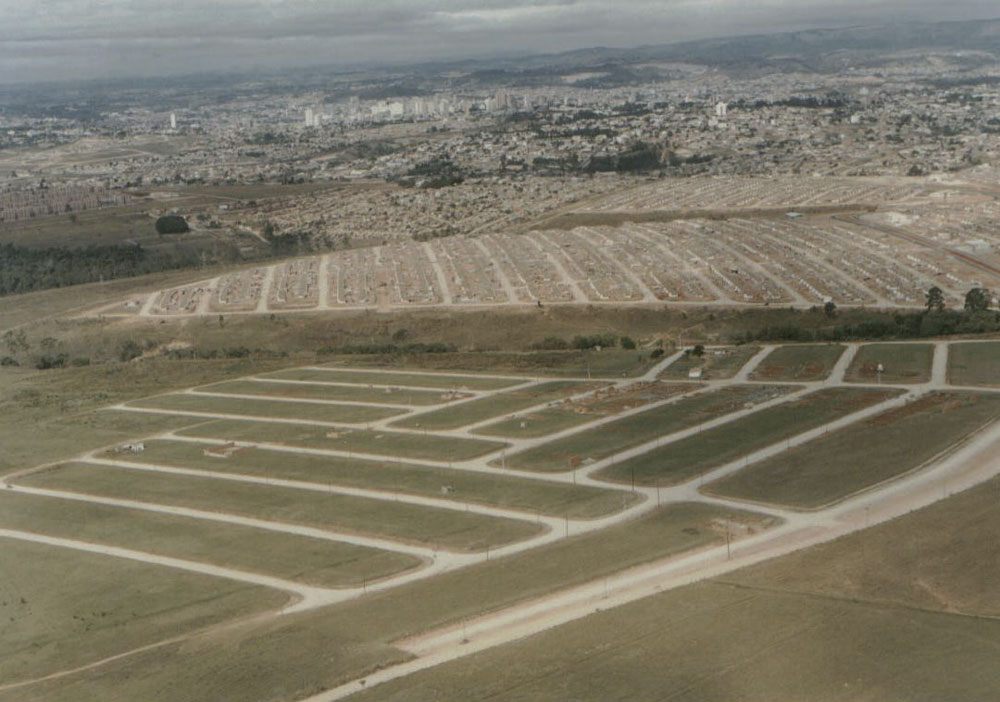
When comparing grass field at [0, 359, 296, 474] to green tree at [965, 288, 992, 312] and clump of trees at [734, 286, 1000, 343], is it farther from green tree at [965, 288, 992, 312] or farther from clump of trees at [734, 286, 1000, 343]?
green tree at [965, 288, 992, 312]

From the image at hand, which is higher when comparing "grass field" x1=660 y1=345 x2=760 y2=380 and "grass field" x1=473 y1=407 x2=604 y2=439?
"grass field" x1=660 y1=345 x2=760 y2=380

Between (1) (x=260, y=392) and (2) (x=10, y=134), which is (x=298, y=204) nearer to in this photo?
(2) (x=10, y=134)

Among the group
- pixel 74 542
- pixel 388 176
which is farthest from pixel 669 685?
pixel 388 176

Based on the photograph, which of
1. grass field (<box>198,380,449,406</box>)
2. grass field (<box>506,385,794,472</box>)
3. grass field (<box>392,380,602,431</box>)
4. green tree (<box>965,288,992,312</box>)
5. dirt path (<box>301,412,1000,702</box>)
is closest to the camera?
dirt path (<box>301,412,1000,702</box>)

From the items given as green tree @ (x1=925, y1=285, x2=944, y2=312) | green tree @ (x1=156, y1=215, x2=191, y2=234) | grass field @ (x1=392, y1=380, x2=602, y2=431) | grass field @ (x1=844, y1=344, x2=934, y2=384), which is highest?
green tree @ (x1=156, y1=215, x2=191, y2=234)

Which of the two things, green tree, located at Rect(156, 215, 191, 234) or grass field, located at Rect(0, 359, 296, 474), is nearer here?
grass field, located at Rect(0, 359, 296, 474)

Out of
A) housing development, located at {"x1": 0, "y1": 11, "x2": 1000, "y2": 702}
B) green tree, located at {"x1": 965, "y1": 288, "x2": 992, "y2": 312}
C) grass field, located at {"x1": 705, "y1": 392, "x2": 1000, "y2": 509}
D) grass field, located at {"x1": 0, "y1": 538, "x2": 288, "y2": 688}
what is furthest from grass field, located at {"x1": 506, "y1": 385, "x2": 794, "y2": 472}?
green tree, located at {"x1": 965, "y1": 288, "x2": 992, "y2": 312}

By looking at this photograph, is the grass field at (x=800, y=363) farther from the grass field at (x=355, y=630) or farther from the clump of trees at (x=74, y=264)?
the clump of trees at (x=74, y=264)

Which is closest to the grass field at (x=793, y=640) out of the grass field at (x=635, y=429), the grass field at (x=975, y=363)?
the grass field at (x=635, y=429)

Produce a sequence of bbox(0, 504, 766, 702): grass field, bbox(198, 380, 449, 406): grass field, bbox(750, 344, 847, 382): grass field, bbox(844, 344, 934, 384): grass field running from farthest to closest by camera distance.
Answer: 1. bbox(198, 380, 449, 406): grass field
2. bbox(750, 344, 847, 382): grass field
3. bbox(844, 344, 934, 384): grass field
4. bbox(0, 504, 766, 702): grass field
